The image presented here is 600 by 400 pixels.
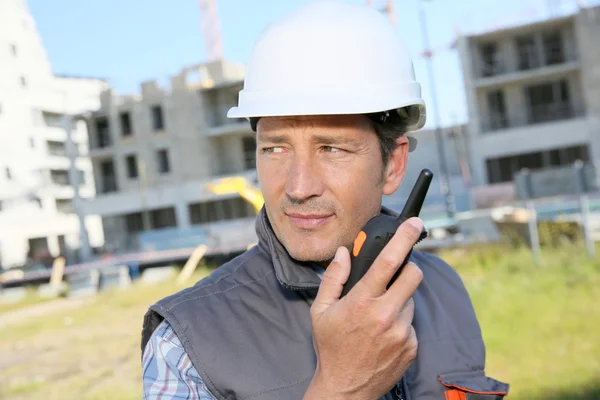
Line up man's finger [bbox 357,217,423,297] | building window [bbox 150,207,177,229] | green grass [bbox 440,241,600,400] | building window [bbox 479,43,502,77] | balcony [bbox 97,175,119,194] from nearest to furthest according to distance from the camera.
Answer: man's finger [bbox 357,217,423,297] → green grass [bbox 440,241,600,400] → building window [bbox 479,43,502,77] → building window [bbox 150,207,177,229] → balcony [bbox 97,175,119,194]

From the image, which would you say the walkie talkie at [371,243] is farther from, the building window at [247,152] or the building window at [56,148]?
the building window at [56,148]

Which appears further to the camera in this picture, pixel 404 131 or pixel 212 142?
pixel 212 142

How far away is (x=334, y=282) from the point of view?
1286 mm

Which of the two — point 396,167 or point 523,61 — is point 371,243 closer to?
point 396,167

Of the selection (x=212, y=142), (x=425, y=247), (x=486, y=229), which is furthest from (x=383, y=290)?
(x=212, y=142)

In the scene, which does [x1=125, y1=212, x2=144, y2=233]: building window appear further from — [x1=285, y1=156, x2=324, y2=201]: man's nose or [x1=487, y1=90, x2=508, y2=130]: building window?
[x1=285, y1=156, x2=324, y2=201]: man's nose

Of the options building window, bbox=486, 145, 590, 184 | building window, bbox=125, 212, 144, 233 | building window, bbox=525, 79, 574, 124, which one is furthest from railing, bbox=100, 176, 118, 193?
building window, bbox=525, 79, 574, 124

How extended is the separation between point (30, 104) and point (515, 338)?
5272cm

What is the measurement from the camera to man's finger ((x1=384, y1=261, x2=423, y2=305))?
1.24 meters

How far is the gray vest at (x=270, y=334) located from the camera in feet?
5.06

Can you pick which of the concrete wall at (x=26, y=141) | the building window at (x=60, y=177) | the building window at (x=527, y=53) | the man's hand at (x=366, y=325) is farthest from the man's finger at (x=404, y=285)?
the building window at (x=60, y=177)

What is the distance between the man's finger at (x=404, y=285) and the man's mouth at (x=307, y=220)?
47 cm

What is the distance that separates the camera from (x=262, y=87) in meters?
1.77

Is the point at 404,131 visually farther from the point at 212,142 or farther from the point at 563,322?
the point at 212,142
